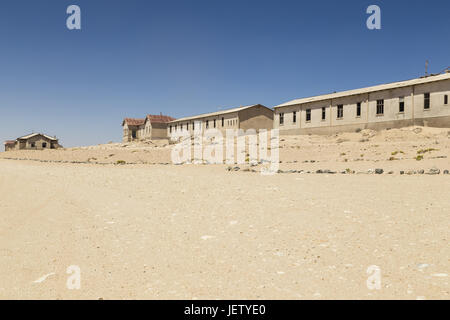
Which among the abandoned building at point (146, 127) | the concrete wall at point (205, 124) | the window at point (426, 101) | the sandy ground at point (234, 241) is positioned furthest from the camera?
the abandoned building at point (146, 127)

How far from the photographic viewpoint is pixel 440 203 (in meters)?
6.12

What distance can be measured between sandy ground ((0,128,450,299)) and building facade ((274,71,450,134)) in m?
19.8

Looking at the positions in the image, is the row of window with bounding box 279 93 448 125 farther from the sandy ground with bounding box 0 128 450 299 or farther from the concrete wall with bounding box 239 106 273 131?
the sandy ground with bounding box 0 128 450 299

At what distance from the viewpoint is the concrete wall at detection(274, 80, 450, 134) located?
25094 millimetres

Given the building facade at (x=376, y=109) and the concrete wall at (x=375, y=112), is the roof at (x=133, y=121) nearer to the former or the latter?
the building facade at (x=376, y=109)

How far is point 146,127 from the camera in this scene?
60.8 metres

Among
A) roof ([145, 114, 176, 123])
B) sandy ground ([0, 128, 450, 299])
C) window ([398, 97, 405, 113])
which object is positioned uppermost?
roof ([145, 114, 176, 123])

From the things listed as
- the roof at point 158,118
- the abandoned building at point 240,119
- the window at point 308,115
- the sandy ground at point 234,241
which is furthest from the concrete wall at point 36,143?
the sandy ground at point 234,241

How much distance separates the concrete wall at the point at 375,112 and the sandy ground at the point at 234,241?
19.8 metres

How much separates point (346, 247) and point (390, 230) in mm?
996

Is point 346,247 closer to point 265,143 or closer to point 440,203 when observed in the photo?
point 440,203

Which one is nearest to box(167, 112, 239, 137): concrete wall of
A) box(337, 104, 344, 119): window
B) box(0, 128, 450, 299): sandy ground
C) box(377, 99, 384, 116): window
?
box(337, 104, 344, 119): window

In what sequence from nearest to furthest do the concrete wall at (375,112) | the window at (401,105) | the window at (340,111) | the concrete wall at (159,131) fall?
1. the concrete wall at (375,112)
2. the window at (401,105)
3. the window at (340,111)
4. the concrete wall at (159,131)

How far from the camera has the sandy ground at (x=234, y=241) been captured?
3.40 m
